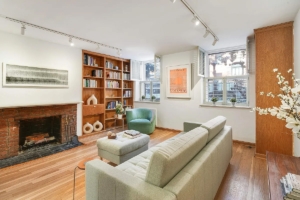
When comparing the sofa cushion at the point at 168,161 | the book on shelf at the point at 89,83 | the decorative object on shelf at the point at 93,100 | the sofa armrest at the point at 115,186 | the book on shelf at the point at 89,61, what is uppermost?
the book on shelf at the point at 89,61

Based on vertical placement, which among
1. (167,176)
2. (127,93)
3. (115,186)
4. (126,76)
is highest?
(126,76)

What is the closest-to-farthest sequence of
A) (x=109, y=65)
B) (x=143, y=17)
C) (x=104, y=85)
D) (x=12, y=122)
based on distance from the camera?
(x=143, y=17) < (x=12, y=122) < (x=104, y=85) < (x=109, y=65)

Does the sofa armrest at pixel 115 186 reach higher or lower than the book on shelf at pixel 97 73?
lower

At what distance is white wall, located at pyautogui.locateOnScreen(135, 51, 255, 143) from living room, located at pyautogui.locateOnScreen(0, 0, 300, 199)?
24 millimetres

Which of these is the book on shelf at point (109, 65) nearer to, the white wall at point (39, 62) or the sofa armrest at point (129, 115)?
the white wall at point (39, 62)

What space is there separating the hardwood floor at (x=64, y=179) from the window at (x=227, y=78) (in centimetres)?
152

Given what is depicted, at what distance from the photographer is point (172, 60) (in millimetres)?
4934

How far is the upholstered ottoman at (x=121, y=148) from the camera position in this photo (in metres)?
2.48

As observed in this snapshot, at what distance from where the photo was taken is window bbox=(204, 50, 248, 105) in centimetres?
404

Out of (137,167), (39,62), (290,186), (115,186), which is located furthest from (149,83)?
(290,186)

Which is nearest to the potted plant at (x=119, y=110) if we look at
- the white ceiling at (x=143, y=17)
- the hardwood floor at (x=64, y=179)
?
the hardwood floor at (x=64, y=179)

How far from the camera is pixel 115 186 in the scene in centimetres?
121

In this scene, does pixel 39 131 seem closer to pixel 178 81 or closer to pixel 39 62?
pixel 39 62

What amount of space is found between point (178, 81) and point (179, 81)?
0.03 meters
